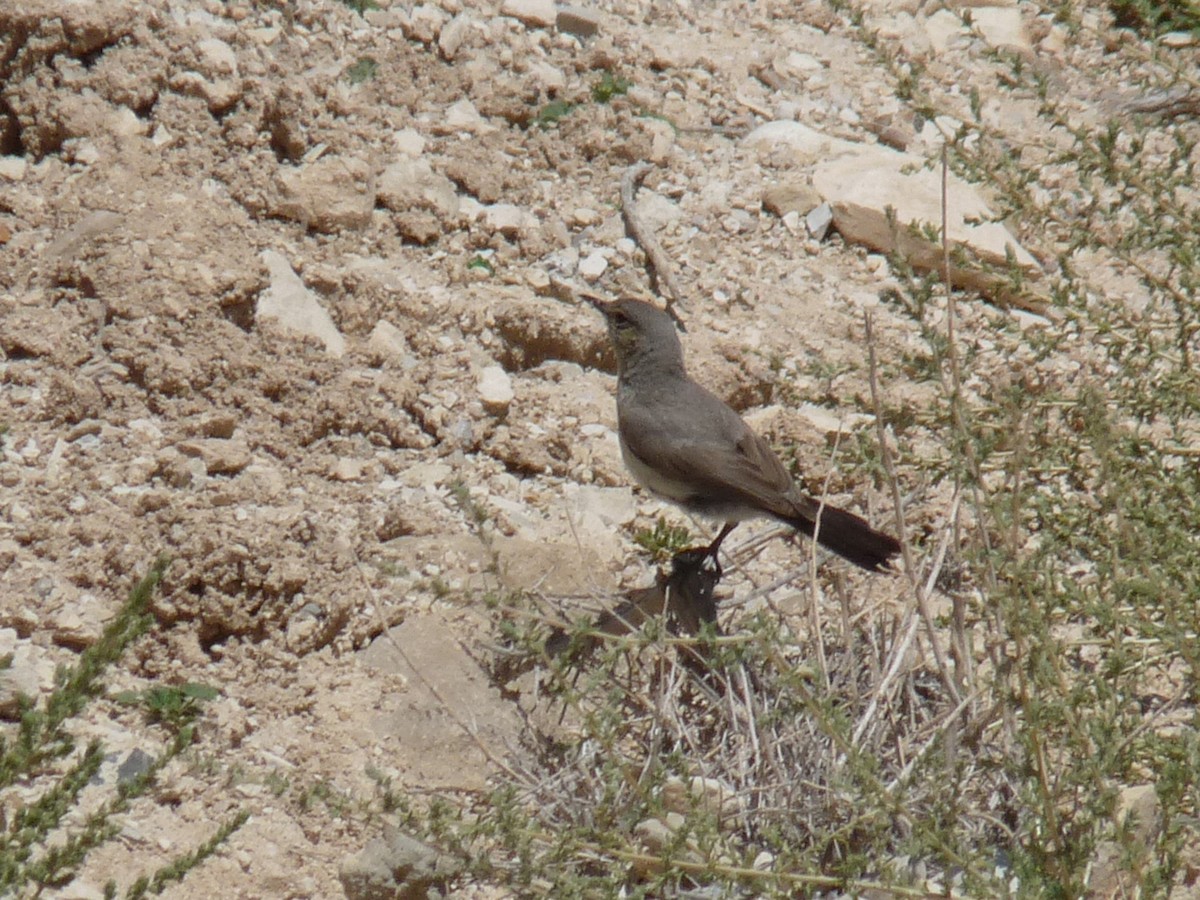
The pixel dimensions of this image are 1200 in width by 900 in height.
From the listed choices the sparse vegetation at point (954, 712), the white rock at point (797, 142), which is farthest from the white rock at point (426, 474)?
the white rock at point (797, 142)

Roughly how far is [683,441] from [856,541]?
2.93 ft

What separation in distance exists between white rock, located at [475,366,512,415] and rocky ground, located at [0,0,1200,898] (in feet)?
0.08

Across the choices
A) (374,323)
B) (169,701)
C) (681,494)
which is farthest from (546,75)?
(169,701)

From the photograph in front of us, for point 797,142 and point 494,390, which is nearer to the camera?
point 494,390

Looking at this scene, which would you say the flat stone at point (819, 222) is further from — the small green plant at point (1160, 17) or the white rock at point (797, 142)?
the small green plant at point (1160, 17)

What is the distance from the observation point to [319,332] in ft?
18.3

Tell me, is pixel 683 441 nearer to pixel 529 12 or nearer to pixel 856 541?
pixel 856 541

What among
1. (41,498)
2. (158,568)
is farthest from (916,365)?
(41,498)

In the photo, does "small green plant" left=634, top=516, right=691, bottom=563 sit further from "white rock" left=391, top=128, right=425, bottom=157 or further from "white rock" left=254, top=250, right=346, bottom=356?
"white rock" left=391, top=128, right=425, bottom=157

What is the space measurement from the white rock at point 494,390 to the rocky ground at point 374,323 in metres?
0.02

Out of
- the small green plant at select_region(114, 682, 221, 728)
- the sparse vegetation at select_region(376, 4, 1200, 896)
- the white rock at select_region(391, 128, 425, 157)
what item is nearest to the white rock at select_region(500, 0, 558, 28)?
the white rock at select_region(391, 128, 425, 157)

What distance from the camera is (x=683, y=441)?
541 cm

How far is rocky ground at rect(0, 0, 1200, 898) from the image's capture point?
4.64 meters

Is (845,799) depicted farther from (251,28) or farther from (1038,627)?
(251,28)
